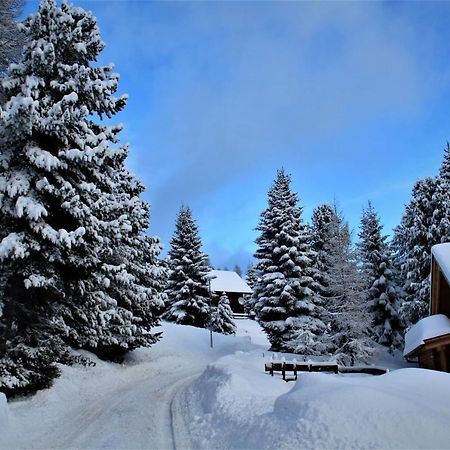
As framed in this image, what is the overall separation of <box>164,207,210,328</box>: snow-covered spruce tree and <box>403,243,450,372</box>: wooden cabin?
21.7 m

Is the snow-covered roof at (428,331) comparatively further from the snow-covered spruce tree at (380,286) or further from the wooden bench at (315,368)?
the snow-covered spruce tree at (380,286)

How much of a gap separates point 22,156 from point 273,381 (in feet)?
33.9

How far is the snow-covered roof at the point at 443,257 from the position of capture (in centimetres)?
1724

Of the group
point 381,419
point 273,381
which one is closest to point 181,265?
point 273,381

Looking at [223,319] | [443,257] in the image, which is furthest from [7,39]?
[223,319]

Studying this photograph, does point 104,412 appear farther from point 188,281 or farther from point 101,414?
point 188,281

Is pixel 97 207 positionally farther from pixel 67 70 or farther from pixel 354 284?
pixel 354 284

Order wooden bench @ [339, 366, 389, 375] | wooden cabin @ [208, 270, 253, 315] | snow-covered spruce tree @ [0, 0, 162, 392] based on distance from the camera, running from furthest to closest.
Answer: wooden cabin @ [208, 270, 253, 315]
wooden bench @ [339, 366, 389, 375]
snow-covered spruce tree @ [0, 0, 162, 392]

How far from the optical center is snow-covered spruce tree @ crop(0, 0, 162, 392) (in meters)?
11.0

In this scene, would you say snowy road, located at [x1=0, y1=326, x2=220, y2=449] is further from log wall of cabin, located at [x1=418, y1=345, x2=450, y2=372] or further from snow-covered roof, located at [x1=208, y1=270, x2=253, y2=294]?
snow-covered roof, located at [x1=208, y1=270, x2=253, y2=294]

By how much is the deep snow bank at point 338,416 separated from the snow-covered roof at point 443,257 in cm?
928

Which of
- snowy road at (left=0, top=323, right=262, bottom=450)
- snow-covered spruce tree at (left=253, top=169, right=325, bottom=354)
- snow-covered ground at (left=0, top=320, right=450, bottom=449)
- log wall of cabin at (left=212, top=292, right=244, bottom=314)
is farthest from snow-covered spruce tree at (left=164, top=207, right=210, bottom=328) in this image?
log wall of cabin at (left=212, top=292, right=244, bottom=314)

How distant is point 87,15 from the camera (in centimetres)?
1358

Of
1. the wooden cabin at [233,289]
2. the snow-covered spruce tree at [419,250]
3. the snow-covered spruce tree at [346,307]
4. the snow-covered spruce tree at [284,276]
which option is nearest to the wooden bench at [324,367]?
the snow-covered spruce tree at [346,307]
